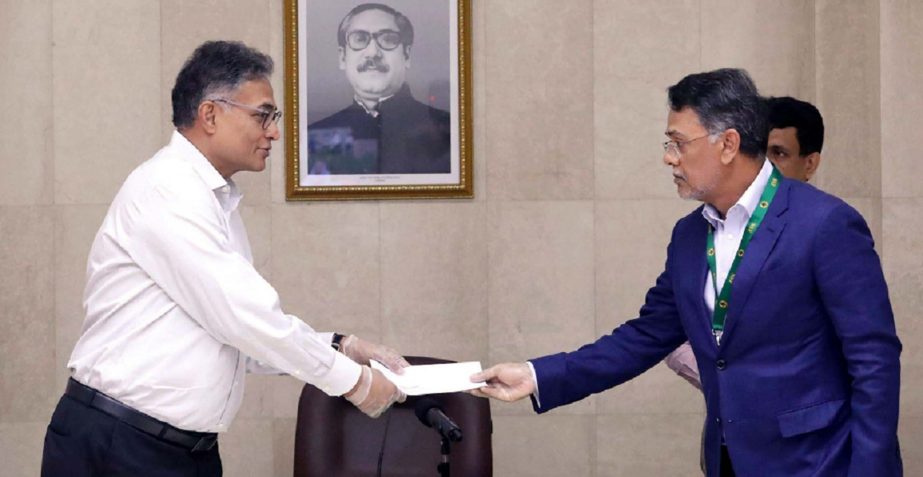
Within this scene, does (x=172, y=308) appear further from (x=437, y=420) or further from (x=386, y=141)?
(x=386, y=141)

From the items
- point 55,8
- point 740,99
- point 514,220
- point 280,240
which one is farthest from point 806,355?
point 55,8

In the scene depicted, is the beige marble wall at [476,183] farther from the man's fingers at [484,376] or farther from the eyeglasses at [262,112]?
the eyeglasses at [262,112]

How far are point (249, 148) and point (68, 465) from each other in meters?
0.97

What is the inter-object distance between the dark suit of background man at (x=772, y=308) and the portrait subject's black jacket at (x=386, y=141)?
7.24 feet

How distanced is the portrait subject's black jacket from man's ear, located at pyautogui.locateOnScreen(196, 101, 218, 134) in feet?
6.47

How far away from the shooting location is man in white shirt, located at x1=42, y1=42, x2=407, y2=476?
114 inches

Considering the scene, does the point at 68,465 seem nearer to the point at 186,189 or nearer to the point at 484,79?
the point at 186,189

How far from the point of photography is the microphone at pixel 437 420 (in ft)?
9.93

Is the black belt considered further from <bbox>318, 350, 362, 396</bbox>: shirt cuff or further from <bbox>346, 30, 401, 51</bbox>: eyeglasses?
<bbox>346, 30, 401, 51</bbox>: eyeglasses

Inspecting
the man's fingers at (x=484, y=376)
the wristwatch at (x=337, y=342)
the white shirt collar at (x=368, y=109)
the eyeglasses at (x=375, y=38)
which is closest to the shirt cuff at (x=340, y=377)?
the man's fingers at (x=484, y=376)

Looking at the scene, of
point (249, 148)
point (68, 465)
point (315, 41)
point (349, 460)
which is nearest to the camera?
point (68, 465)

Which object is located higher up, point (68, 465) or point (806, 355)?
point (806, 355)

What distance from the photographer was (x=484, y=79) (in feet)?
16.8

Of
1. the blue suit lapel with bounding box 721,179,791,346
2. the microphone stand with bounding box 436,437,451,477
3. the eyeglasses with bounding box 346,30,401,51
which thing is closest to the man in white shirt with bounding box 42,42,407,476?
the microphone stand with bounding box 436,437,451,477
